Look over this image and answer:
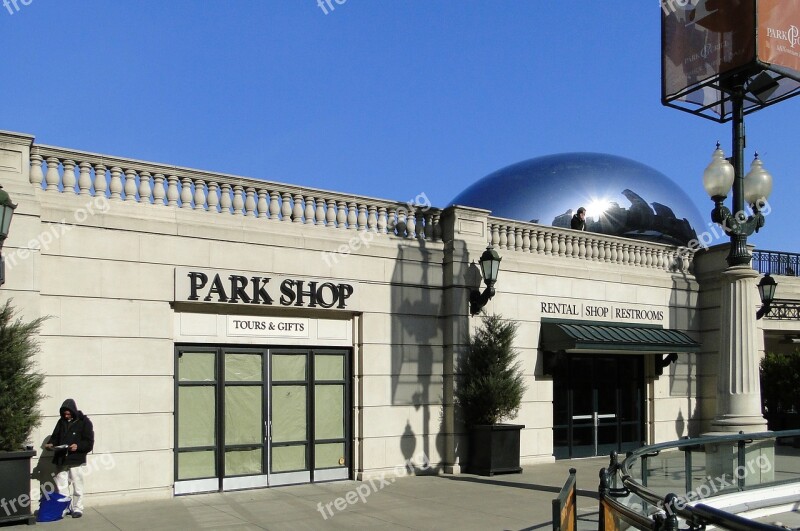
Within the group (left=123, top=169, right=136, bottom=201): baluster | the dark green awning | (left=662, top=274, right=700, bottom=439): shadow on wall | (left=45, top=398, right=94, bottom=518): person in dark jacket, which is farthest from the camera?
(left=662, top=274, right=700, bottom=439): shadow on wall

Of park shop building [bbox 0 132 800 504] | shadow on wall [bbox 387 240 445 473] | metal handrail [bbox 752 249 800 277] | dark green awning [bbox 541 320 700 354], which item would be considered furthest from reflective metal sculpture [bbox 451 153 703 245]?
shadow on wall [bbox 387 240 445 473]

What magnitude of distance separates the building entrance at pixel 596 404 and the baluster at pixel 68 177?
11223mm

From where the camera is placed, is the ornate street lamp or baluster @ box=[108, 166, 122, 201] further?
baluster @ box=[108, 166, 122, 201]

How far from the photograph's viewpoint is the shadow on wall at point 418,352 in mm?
15844

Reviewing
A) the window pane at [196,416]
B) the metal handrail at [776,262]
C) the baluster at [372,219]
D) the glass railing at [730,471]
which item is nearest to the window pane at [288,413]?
the window pane at [196,416]

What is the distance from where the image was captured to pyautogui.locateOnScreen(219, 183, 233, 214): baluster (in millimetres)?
14133

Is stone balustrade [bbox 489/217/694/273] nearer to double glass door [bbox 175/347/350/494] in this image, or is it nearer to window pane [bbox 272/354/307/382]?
double glass door [bbox 175/347/350/494]

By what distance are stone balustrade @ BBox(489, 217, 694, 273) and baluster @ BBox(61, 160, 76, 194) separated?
345 inches

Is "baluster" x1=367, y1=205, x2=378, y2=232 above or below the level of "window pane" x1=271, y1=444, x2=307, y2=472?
above

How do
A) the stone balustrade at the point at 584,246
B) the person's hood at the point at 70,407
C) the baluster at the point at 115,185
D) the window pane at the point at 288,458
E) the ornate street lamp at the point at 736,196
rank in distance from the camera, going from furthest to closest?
the stone balustrade at the point at 584,246, the window pane at the point at 288,458, the baluster at the point at 115,185, the ornate street lamp at the point at 736,196, the person's hood at the point at 70,407

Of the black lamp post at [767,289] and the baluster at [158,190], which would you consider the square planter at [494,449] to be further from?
the black lamp post at [767,289]

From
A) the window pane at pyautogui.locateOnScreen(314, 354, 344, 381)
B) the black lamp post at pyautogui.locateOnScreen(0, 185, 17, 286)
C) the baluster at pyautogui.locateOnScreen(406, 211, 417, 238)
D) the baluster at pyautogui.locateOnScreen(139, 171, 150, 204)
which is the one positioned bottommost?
the window pane at pyautogui.locateOnScreen(314, 354, 344, 381)

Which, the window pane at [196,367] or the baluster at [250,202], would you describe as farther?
the baluster at [250,202]

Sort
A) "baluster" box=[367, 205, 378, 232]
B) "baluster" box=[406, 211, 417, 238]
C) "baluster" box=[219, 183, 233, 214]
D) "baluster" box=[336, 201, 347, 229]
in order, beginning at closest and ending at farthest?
"baluster" box=[219, 183, 233, 214] < "baluster" box=[336, 201, 347, 229] < "baluster" box=[367, 205, 378, 232] < "baluster" box=[406, 211, 417, 238]
